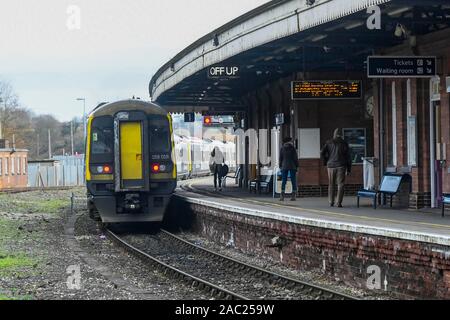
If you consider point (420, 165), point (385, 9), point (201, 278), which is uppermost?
point (385, 9)

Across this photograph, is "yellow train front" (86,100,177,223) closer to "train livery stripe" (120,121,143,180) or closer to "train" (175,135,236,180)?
"train livery stripe" (120,121,143,180)

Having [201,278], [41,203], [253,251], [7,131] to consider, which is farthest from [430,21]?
[7,131]

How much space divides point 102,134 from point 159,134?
1.33m

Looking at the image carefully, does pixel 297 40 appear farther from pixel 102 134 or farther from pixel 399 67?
pixel 102 134

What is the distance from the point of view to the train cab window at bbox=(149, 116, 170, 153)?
2000 cm

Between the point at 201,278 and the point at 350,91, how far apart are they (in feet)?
30.2

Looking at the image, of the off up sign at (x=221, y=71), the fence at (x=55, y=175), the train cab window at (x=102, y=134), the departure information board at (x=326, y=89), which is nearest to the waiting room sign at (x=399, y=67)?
the departure information board at (x=326, y=89)

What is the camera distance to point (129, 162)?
64.5 feet

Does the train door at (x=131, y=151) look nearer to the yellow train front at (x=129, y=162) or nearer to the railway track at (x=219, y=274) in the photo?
the yellow train front at (x=129, y=162)

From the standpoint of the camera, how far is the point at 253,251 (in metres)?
15.5

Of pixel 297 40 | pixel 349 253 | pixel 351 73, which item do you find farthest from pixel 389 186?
pixel 349 253

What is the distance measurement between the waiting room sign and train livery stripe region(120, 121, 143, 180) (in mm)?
6363

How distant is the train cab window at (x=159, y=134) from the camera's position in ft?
65.6
